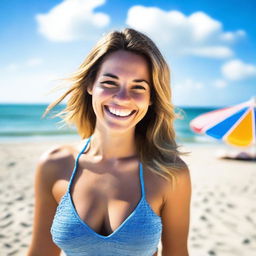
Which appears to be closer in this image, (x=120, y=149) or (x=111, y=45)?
(x=111, y=45)

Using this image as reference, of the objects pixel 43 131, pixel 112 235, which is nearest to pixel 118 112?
pixel 112 235

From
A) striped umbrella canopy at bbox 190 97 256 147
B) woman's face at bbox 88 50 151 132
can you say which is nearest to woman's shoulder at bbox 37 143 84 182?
woman's face at bbox 88 50 151 132

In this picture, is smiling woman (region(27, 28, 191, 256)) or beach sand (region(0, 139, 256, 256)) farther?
beach sand (region(0, 139, 256, 256))

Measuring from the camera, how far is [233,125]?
3.98 m

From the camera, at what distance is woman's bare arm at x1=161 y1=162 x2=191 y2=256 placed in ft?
5.83

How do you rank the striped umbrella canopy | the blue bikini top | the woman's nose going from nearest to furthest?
the blue bikini top → the woman's nose → the striped umbrella canopy

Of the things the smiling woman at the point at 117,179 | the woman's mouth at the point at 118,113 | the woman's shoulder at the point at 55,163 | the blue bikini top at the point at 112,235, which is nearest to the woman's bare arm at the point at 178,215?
the smiling woman at the point at 117,179

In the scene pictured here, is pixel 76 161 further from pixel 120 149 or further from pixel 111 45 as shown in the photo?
pixel 111 45

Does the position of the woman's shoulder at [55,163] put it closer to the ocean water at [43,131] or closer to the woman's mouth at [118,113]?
the woman's mouth at [118,113]

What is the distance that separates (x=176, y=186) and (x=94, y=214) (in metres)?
0.54

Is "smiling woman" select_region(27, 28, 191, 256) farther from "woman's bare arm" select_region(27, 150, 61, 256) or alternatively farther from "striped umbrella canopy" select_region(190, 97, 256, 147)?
"striped umbrella canopy" select_region(190, 97, 256, 147)

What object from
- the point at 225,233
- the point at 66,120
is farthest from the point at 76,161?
the point at 225,233

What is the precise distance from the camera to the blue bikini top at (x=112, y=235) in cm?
159

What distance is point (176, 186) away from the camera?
1784 millimetres
